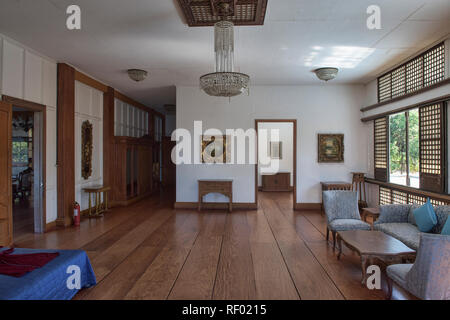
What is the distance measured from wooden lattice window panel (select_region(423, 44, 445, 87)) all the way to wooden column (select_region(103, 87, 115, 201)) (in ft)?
23.6

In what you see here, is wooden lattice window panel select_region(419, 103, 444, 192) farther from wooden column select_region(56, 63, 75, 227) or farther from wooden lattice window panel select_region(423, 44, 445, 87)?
wooden column select_region(56, 63, 75, 227)

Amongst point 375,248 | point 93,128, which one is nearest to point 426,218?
point 375,248

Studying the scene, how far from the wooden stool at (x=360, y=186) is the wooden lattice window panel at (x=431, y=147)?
2.12 m

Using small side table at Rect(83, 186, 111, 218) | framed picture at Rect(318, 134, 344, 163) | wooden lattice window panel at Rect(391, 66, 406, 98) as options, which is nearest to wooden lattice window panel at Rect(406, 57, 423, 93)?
wooden lattice window panel at Rect(391, 66, 406, 98)

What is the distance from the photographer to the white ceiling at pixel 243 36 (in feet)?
11.7

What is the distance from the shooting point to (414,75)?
5.25 m

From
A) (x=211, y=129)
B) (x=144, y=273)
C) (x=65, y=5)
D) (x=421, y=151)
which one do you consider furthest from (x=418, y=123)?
(x=65, y=5)

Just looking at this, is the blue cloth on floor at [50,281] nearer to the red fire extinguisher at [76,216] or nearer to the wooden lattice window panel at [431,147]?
the red fire extinguisher at [76,216]

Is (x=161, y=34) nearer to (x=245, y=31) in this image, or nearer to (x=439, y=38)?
(x=245, y=31)

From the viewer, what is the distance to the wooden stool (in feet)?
23.1

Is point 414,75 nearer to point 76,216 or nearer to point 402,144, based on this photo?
point 402,144

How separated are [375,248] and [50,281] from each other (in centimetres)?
333

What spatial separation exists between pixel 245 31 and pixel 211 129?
339 centimetres

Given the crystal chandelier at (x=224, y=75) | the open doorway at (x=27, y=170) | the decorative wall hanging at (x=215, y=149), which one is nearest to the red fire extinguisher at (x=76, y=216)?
the open doorway at (x=27, y=170)
